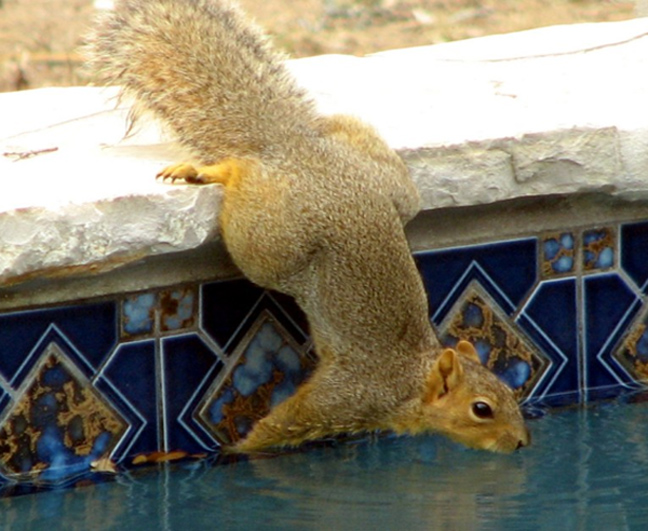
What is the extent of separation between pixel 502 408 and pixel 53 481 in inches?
36.4

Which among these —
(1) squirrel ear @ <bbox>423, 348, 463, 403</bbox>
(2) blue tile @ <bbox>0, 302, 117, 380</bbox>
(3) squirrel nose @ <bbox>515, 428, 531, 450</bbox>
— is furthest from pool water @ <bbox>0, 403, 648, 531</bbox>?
(2) blue tile @ <bbox>0, 302, 117, 380</bbox>

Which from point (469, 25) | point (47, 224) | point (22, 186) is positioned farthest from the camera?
point (469, 25)

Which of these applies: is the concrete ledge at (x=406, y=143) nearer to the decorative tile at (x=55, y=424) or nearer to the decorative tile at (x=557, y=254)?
the decorative tile at (x=557, y=254)

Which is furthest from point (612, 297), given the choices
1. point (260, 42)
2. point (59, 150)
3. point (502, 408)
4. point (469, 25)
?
point (469, 25)

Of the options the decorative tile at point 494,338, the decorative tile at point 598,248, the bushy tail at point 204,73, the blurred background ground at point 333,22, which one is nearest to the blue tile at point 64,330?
the bushy tail at point 204,73

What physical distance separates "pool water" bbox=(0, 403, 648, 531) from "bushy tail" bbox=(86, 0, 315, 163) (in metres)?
0.67

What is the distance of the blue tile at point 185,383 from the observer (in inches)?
126

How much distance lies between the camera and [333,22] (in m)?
6.59

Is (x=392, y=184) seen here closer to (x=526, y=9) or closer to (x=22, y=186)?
(x=22, y=186)

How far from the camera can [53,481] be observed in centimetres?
308

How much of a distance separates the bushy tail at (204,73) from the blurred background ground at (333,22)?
7.49 feet

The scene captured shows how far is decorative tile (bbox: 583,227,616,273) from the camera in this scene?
140 inches

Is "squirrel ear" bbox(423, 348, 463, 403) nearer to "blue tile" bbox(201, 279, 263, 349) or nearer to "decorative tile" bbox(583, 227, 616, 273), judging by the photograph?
"blue tile" bbox(201, 279, 263, 349)

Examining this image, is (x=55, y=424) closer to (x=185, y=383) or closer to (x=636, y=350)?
(x=185, y=383)
